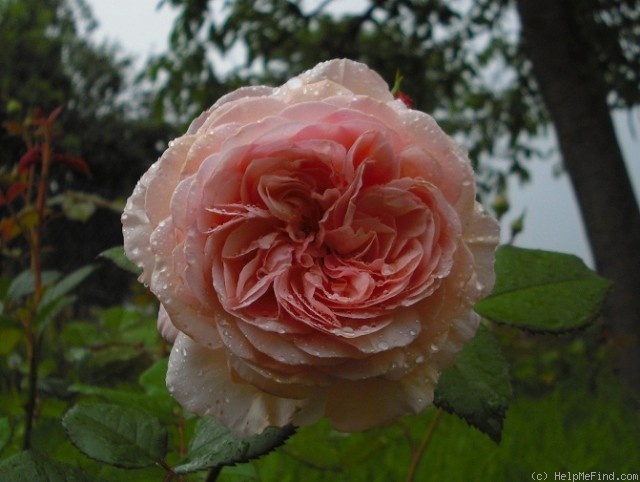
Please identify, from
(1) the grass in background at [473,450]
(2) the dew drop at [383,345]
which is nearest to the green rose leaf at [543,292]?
(2) the dew drop at [383,345]

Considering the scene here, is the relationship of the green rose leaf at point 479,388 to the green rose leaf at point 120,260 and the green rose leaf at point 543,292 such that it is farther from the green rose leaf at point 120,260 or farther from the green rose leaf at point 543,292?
the green rose leaf at point 120,260

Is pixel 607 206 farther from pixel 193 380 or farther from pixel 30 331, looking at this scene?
pixel 193 380

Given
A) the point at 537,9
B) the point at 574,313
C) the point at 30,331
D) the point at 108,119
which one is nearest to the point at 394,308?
the point at 574,313

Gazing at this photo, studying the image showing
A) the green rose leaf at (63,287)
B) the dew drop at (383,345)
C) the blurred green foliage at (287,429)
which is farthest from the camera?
the green rose leaf at (63,287)

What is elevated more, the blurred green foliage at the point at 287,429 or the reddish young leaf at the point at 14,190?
the reddish young leaf at the point at 14,190

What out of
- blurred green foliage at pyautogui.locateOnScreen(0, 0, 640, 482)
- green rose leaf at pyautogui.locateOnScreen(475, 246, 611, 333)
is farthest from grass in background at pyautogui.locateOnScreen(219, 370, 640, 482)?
green rose leaf at pyautogui.locateOnScreen(475, 246, 611, 333)

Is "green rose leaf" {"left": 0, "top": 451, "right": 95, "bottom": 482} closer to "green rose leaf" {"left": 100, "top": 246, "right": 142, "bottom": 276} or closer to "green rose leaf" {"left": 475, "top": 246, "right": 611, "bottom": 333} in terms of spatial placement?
"green rose leaf" {"left": 100, "top": 246, "right": 142, "bottom": 276}
